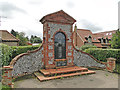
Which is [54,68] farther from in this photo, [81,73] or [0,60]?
[0,60]

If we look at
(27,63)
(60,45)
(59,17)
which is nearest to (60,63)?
(60,45)

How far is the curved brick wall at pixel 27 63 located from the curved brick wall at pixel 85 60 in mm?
3945

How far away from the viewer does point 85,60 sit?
414 inches

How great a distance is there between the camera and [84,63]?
10.5 metres

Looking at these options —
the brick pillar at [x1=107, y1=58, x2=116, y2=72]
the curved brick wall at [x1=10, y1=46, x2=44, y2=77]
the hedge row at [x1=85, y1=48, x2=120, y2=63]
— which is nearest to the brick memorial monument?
the curved brick wall at [x1=10, y1=46, x2=44, y2=77]

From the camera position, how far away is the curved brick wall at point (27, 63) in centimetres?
711

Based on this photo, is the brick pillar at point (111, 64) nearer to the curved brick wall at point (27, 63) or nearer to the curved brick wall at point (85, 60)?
the curved brick wall at point (85, 60)

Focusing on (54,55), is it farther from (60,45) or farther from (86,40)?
(86,40)

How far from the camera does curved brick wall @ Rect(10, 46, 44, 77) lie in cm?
711

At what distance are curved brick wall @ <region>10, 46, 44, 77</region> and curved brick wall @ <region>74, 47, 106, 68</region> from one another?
3.95 meters

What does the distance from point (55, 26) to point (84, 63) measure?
5421 millimetres

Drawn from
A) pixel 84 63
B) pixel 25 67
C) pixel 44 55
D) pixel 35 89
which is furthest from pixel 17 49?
pixel 84 63

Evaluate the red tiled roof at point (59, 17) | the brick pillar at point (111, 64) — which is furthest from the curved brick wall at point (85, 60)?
the red tiled roof at point (59, 17)

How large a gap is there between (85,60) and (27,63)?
6.40 m
